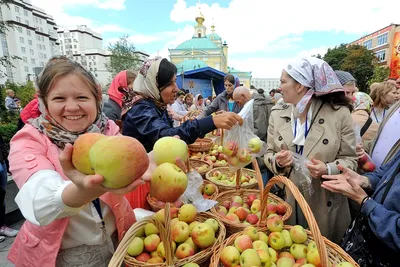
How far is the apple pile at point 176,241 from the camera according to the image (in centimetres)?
143

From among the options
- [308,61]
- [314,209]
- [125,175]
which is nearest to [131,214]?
[125,175]

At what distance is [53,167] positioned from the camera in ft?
3.41

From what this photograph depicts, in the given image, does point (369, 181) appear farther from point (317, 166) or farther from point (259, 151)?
point (259, 151)

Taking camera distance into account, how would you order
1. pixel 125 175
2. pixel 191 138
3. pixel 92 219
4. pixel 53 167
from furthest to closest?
pixel 191 138 < pixel 92 219 < pixel 53 167 < pixel 125 175

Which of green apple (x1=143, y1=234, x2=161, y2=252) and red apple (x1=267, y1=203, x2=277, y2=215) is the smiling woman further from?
red apple (x1=267, y1=203, x2=277, y2=215)

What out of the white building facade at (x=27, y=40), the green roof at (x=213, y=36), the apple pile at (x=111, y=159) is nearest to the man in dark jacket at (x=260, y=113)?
the apple pile at (x=111, y=159)

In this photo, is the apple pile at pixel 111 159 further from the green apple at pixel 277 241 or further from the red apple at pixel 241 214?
the red apple at pixel 241 214

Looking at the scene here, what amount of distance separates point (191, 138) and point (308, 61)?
1191 millimetres

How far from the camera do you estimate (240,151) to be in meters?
2.08

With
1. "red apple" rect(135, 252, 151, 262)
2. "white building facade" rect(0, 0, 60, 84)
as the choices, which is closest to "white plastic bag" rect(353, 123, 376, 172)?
"red apple" rect(135, 252, 151, 262)

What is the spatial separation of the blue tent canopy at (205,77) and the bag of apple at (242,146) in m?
12.1

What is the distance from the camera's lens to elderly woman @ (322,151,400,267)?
1.19 metres

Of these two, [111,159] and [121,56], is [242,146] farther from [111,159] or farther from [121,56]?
[121,56]

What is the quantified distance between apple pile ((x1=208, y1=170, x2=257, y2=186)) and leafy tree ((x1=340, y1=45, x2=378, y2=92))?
32809mm
